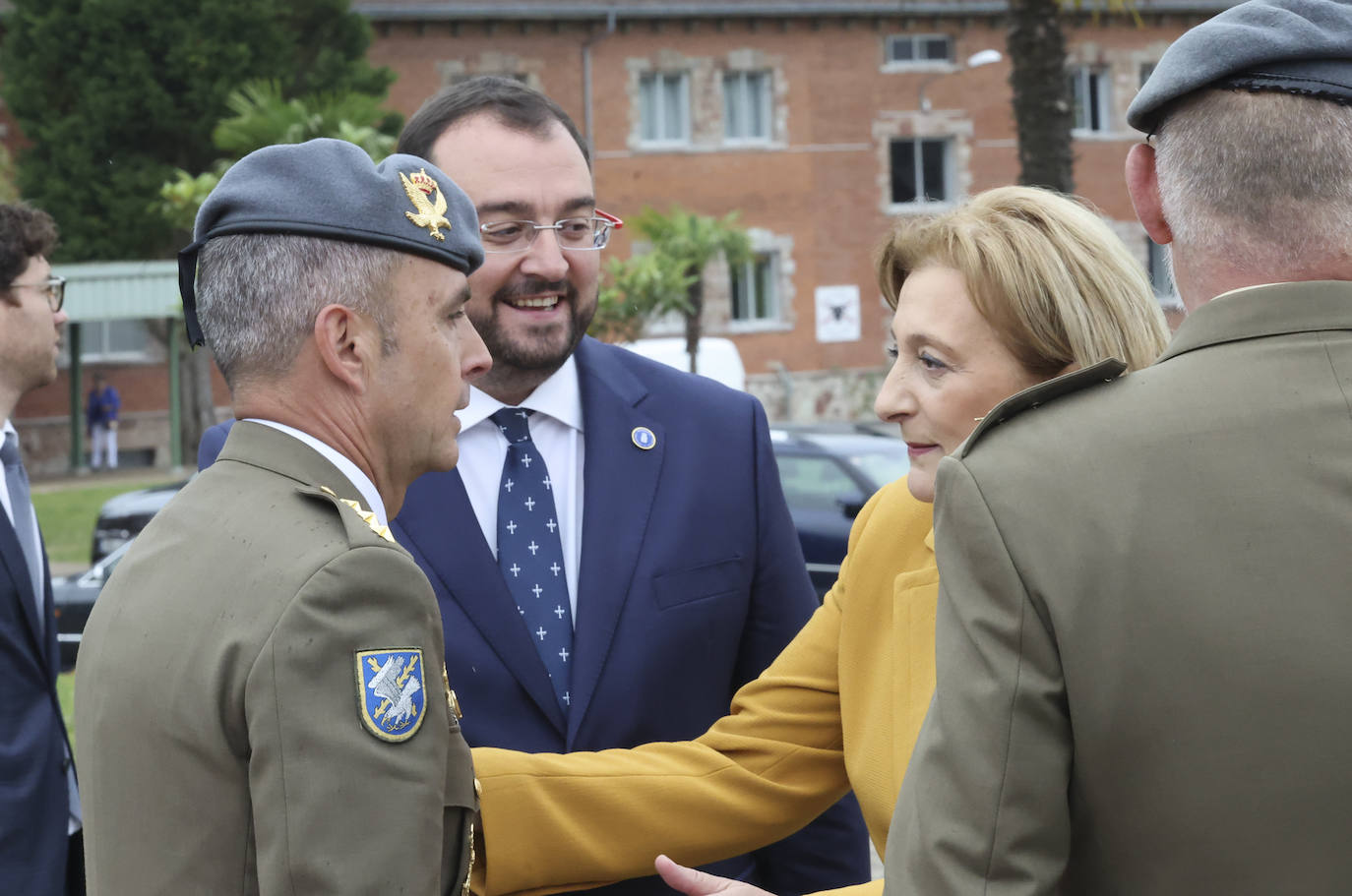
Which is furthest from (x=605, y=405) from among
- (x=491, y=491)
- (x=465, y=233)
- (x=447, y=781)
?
(x=447, y=781)

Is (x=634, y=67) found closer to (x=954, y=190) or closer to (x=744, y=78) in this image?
(x=744, y=78)

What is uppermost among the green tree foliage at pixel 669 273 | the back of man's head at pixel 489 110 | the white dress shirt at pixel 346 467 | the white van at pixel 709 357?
the green tree foliage at pixel 669 273

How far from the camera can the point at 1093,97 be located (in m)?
31.4

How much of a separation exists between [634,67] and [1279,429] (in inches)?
1109

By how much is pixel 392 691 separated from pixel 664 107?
2814 cm

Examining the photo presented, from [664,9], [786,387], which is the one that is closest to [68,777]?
[786,387]

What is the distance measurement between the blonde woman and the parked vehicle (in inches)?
428

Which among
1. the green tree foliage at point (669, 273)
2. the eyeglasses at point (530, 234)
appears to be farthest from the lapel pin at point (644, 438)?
the green tree foliage at point (669, 273)

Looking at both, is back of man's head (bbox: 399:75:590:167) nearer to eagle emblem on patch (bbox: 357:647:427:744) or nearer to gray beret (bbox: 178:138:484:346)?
gray beret (bbox: 178:138:484:346)

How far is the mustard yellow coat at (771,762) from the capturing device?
89.0 inches

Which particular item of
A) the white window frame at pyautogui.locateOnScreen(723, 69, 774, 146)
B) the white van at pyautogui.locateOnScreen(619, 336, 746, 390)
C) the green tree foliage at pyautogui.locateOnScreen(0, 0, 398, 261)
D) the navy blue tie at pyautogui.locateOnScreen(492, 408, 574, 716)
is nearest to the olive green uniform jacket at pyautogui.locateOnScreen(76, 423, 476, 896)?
the navy blue tie at pyautogui.locateOnScreen(492, 408, 574, 716)

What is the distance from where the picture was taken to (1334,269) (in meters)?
1.52

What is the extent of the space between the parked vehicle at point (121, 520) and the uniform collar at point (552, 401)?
10.4 m

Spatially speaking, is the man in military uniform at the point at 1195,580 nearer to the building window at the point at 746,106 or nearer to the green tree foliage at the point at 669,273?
the green tree foliage at the point at 669,273
